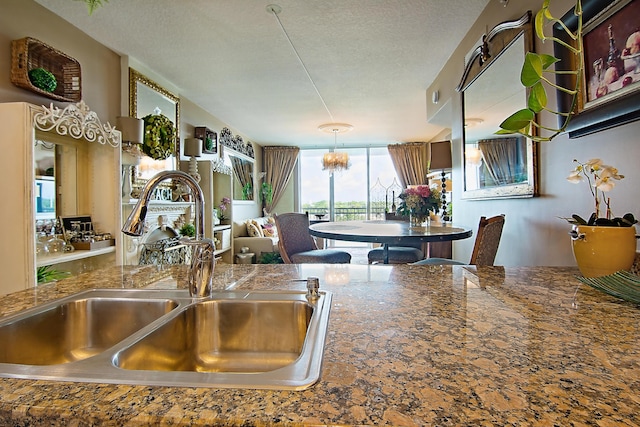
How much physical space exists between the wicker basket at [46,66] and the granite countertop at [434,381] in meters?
2.14

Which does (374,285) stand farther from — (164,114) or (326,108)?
(326,108)

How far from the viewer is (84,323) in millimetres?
946

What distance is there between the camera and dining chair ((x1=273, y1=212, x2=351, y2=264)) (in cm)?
340

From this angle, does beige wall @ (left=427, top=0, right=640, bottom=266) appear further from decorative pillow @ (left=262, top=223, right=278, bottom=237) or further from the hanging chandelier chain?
decorative pillow @ (left=262, top=223, right=278, bottom=237)

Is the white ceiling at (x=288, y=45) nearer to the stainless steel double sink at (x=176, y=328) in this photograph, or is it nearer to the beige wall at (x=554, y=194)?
the beige wall at (x=554, y=194)

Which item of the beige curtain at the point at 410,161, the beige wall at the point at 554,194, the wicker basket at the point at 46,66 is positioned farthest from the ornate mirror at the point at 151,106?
the beige curtain at the point at 410,161

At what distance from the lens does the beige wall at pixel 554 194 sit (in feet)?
3.92

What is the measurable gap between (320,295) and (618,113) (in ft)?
3.86

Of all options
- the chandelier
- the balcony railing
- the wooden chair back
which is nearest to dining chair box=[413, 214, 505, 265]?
the wooden chair back

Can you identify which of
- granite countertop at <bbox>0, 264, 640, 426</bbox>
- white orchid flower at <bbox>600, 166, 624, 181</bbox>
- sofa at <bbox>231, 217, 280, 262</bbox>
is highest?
white orchid flower at <bbox>600, 166, 624, 181</bbox>

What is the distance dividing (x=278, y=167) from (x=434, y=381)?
25.5 ft

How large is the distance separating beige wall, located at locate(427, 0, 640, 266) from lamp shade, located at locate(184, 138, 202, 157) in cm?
316

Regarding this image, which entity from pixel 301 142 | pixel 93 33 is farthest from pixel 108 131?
pixel 301 142

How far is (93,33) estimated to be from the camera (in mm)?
2863
